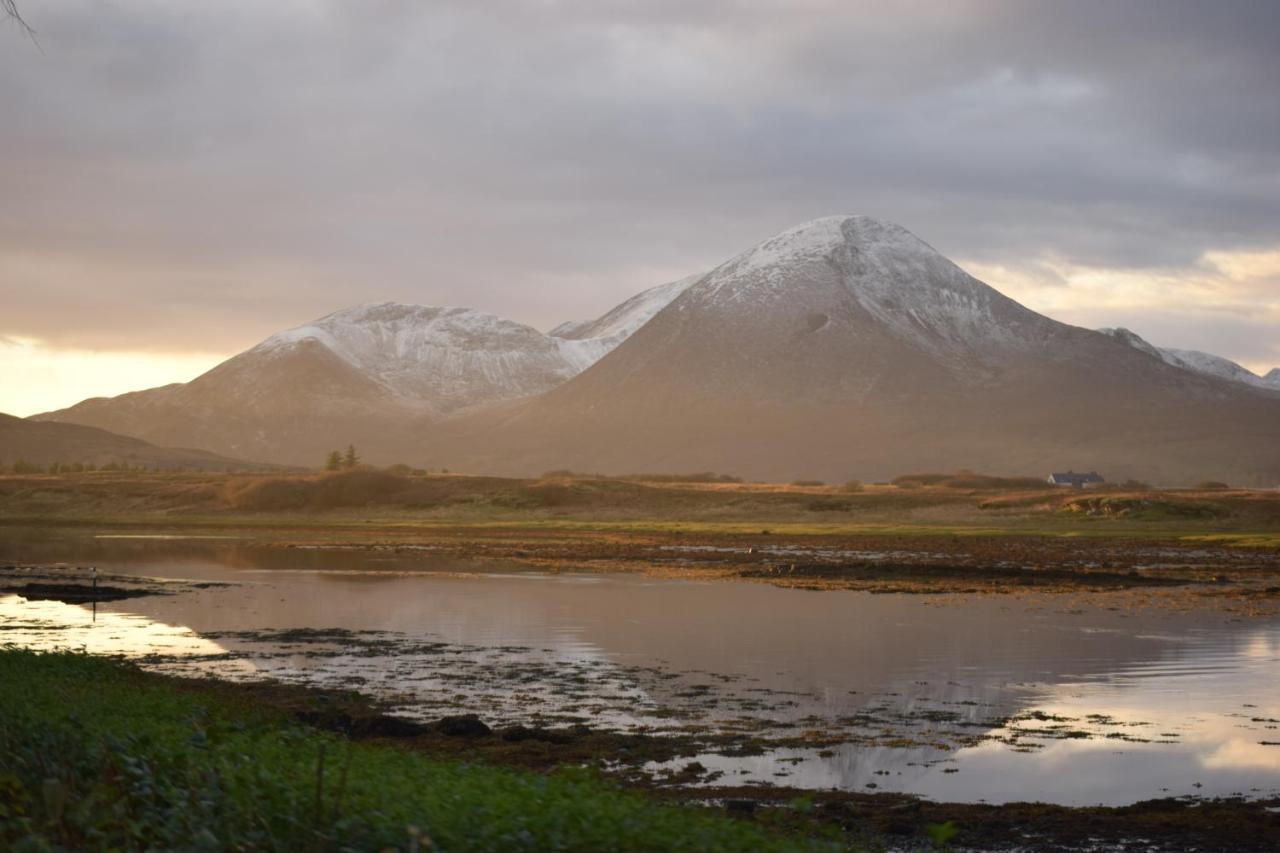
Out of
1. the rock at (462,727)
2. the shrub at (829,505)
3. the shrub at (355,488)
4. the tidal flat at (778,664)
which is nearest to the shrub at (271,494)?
the shrub at (355,488)

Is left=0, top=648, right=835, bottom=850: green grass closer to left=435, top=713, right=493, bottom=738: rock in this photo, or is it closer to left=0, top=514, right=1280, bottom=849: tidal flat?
left=0, top=514, right=1280, bottom=849: tidal flat

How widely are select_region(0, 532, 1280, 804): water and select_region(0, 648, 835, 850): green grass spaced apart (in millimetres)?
7742

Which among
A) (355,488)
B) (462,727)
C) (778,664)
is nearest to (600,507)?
(355,488)

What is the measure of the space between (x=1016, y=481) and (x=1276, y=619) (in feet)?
425

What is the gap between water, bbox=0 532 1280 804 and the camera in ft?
73.5

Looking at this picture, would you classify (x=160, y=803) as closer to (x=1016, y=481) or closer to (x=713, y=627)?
(x=713, y=627)

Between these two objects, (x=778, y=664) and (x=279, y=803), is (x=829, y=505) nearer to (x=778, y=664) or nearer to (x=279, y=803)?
(x=778, y=664)

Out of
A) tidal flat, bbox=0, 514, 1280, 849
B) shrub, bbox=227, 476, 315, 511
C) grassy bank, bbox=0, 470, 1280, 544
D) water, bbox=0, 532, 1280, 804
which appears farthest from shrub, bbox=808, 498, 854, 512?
water, bbox=0, 532, 1280, 804

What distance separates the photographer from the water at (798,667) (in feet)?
73.5

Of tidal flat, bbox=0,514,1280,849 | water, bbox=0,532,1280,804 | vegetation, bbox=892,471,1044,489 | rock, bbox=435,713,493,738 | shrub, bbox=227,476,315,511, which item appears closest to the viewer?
tidal flat, bbox=0,514,1280,849

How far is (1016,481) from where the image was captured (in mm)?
170000

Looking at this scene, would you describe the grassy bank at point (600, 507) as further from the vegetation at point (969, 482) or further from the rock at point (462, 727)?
the rock at point (462, 727)

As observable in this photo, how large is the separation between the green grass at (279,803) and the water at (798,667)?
25.4ft

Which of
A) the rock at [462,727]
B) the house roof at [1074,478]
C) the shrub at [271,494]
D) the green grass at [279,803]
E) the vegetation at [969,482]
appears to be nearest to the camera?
the green grass at [279,803]
